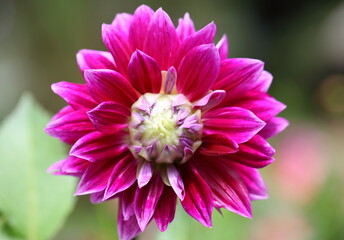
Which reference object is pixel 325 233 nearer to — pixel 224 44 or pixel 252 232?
pixel 252 232

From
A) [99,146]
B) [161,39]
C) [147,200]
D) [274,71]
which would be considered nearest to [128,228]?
[147,200]

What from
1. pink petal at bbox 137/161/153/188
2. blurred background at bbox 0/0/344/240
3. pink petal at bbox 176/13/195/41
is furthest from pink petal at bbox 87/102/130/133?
blurred background at bbox 0/0/344/240

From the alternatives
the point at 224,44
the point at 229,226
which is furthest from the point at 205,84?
the point at 229,226

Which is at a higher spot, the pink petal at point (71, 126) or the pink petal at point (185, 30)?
the pink petal at point (185, 30)

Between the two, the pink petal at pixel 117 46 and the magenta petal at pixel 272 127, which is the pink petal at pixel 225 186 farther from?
the pink petal at pixel 117 46

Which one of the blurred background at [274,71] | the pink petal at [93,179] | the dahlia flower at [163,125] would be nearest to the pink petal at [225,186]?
the dahlia flower at [163,125]

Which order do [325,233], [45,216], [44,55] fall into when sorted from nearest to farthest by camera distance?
[45,216] → [325,233] → [44,55]

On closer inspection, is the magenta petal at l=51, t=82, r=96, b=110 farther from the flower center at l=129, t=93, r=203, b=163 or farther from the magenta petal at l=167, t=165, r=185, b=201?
the magenta petal at l=167, t=165, r=185, b=201
